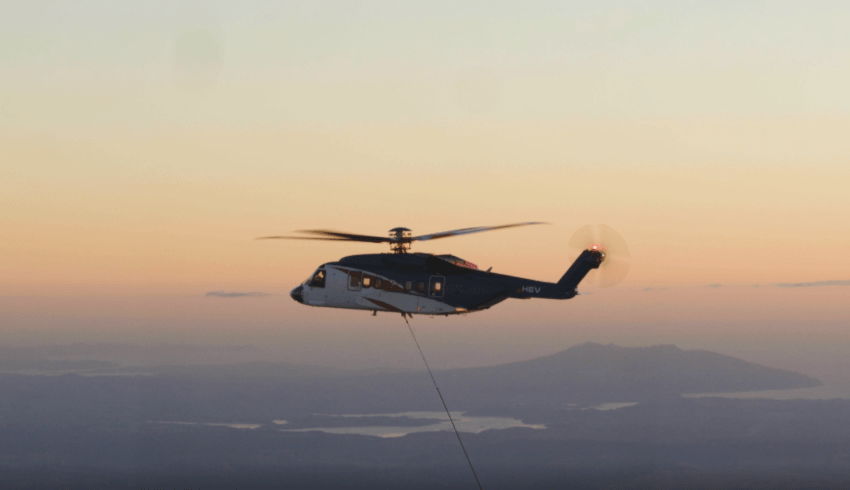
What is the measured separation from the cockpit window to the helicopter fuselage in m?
3.68

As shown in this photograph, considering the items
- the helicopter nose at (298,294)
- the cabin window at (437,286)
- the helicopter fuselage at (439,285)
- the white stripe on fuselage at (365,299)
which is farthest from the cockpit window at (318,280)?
the cabin window at (437,286)

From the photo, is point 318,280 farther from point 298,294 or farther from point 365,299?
point 365,299

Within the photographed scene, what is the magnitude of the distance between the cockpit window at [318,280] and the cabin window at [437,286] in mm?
11024

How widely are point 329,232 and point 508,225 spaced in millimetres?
15549

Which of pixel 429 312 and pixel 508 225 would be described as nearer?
pixel 508 225

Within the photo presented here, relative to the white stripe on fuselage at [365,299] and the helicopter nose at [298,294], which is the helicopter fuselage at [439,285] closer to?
the white stripe on fuselage at [365,299]

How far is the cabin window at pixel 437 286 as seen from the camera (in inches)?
2653

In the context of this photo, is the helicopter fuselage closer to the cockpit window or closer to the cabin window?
the cabin window

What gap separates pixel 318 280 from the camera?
72688mm

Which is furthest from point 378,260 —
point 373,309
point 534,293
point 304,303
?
A: point 534,293

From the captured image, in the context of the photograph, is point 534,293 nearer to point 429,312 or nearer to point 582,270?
point 582,270

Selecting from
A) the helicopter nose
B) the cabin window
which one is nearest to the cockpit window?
the helicopter nose

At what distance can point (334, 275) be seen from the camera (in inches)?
2827

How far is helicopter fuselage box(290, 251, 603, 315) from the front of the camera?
67.2m
